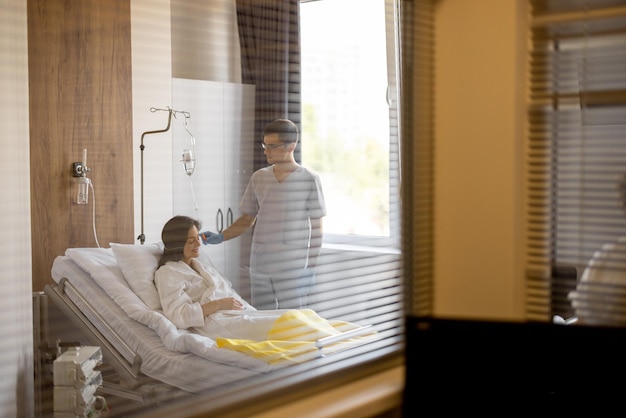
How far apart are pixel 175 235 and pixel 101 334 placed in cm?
31

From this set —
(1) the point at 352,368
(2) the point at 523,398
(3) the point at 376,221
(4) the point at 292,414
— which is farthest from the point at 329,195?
(2) the point at 523,398

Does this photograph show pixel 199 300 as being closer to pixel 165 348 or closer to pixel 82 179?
pixel 165 348

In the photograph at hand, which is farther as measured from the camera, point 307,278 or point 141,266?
point 307,278

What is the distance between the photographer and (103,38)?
1712mm

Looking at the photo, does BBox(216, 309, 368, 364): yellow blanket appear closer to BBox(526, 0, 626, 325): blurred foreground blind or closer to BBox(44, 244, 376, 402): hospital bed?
BBox(44, 244, 376, 402): hospital bed

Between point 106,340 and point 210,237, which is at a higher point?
point 210,237

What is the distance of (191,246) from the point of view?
1876 millimetres

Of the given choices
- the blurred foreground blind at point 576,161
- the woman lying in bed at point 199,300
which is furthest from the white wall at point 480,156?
the woman lying in bed at point 199,300

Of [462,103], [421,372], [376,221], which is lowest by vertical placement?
[421,372]

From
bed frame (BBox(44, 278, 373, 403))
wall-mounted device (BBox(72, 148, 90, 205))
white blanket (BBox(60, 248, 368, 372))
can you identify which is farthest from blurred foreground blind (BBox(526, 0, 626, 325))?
wall-mounted device (BBox(72, 148, 90, 205))

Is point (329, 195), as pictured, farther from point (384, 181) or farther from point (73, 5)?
point (73, 5)

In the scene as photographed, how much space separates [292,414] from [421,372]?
0.35m

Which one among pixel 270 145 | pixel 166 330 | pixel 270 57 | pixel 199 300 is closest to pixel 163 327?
pixel 166 330

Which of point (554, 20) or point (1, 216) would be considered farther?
point (554, 20)
